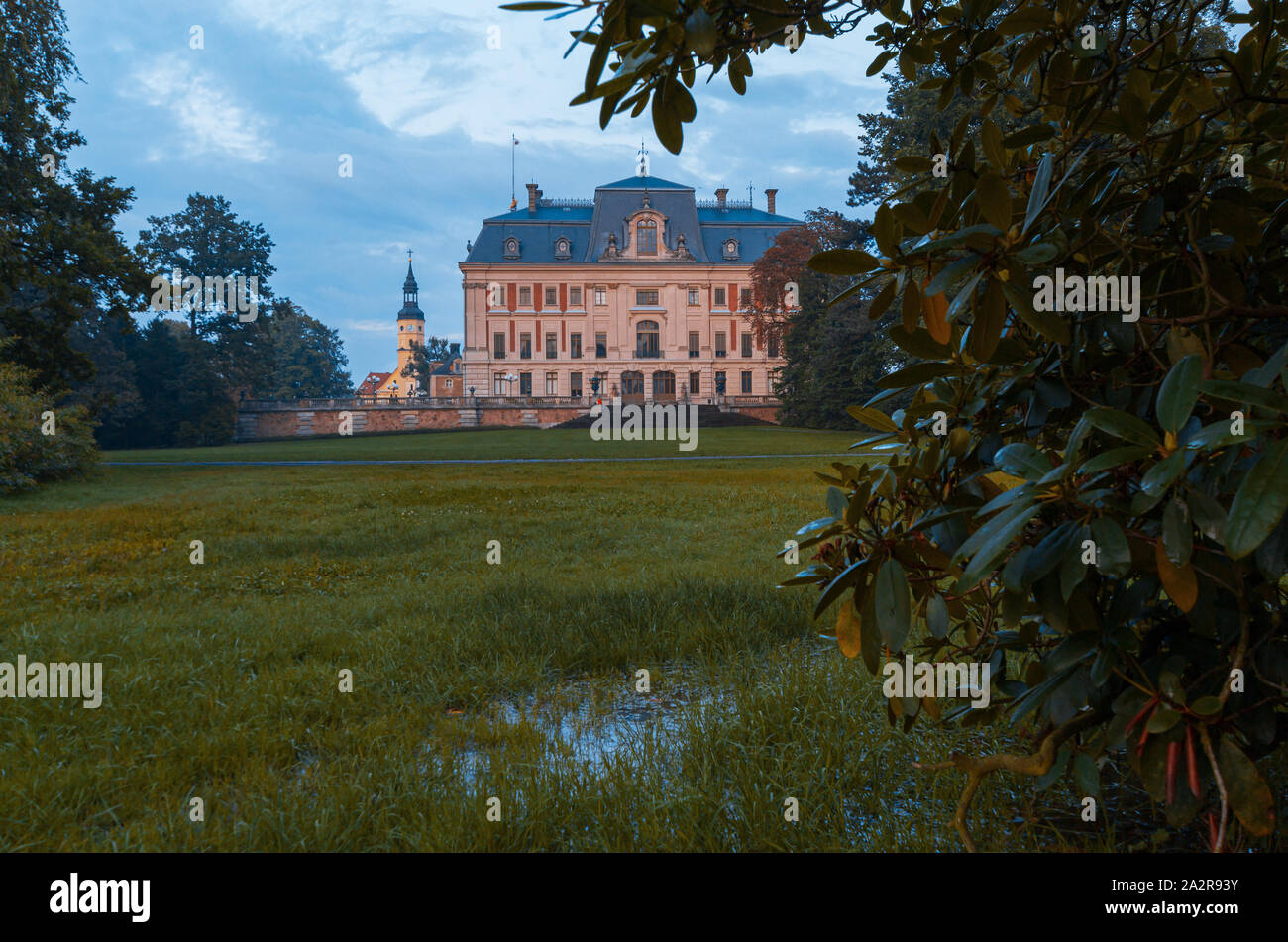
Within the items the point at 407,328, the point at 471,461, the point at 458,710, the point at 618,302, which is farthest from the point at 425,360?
the point at 458,710

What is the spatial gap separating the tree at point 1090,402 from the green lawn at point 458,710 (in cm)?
76

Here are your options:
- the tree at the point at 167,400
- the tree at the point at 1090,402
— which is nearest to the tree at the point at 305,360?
the tree at the point at 167,400

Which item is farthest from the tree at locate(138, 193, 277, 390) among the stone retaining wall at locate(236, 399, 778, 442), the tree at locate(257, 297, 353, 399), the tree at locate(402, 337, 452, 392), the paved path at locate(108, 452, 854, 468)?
the tree at locate(402, 337, 452, 392)

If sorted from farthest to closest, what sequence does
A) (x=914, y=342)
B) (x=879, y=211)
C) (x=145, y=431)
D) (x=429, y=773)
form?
1. (x=145, y=431)
2. (x=429, y=773)
3. (x=914, y=342)
4. (x=879, y=211)

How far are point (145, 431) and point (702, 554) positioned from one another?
130 ft

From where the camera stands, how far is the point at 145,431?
38250mm

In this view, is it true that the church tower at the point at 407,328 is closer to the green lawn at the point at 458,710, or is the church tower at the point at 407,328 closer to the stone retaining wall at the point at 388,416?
the stone retaining wall at the point at 388,416

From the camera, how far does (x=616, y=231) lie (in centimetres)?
5434

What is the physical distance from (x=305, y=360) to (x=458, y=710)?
6632 centimetres

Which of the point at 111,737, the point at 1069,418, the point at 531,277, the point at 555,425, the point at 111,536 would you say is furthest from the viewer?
the point at 531,277

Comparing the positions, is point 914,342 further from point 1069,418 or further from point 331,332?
point 331,332

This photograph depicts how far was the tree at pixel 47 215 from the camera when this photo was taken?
16859mm

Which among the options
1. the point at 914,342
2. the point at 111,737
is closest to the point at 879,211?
the point at 914,342

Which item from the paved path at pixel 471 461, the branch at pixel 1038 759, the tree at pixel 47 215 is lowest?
the paved path at pixel 471 461
